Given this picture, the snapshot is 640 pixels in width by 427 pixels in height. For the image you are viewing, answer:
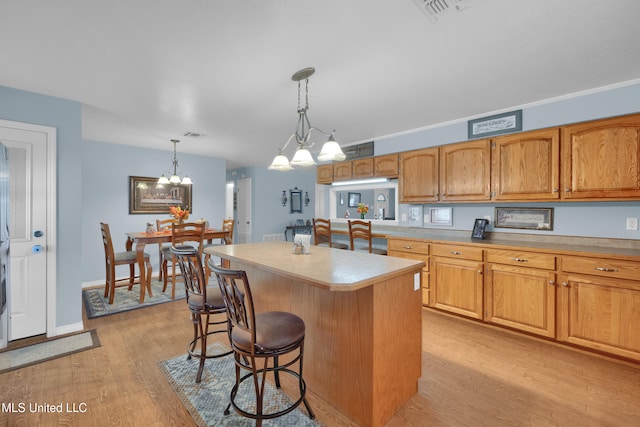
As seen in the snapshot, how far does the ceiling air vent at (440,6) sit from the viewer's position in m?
1.58

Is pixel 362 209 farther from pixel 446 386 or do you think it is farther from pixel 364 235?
pixel 446 386

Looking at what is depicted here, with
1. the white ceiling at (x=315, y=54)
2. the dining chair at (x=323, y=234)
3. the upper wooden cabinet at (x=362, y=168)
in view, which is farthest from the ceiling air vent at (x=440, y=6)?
the dining chair at (x=323, y=234)

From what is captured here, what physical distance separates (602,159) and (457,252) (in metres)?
1.50

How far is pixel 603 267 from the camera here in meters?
2.37

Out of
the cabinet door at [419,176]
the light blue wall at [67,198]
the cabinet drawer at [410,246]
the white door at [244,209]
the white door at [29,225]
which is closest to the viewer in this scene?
the white door at [29,225]

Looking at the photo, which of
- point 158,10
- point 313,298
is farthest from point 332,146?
point 158,10

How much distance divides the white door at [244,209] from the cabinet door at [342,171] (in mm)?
3144

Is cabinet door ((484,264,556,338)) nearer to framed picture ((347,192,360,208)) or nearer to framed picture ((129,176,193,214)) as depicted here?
framed picture ((347,192,360,208))

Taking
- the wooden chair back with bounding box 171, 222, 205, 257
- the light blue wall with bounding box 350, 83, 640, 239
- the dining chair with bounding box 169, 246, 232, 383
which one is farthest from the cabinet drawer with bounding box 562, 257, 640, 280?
the wooden chair back with bounding box 171, 222, 205, 257

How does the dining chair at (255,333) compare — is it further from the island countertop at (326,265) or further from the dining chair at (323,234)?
the dining chair at (323,234)

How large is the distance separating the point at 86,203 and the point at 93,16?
13.0 ft

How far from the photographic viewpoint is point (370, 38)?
191cm

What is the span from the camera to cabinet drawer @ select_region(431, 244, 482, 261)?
10.1 ft

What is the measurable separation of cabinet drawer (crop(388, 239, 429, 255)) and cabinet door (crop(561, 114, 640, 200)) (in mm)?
1434
